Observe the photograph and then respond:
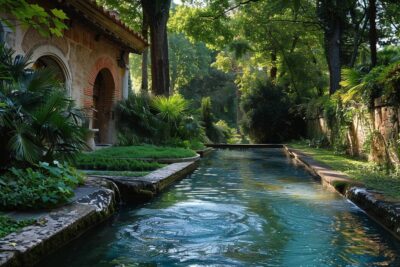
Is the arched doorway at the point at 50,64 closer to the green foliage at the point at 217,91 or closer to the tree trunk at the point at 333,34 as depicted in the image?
the tree trunk at the point at 333,34

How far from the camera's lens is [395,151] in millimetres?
9055

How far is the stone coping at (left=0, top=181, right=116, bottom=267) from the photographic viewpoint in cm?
340

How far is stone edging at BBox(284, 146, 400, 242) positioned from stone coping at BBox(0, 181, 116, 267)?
3.47 m

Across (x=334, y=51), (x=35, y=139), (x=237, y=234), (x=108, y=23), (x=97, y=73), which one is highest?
(x=334, y=51)

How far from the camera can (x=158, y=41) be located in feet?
55.8

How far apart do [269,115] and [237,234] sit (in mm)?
23794

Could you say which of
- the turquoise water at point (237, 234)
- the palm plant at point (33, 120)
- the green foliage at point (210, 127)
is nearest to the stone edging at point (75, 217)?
the turquoise water at point (237, 234)

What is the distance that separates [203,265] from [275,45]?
1088 inches

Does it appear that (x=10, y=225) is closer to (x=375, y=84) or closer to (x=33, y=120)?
(x=33, y=120)

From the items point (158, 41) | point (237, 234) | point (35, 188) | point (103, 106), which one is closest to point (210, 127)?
point (158, 41)

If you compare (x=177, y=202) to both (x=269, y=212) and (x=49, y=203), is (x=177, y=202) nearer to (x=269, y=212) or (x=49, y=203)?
(x=269, y=212)

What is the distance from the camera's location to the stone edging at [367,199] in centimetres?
505

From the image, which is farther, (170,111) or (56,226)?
(170,111)

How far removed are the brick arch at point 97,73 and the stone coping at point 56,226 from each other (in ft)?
23.0
